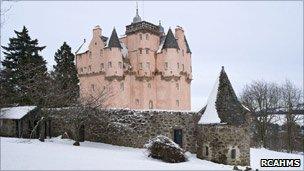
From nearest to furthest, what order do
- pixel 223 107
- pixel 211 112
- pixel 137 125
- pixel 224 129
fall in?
pixel 224 129
pixel 223 107
pixel 211 112
pixel 137 125

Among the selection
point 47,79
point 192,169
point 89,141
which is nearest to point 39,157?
point 192,169

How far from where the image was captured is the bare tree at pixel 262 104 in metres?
48.0

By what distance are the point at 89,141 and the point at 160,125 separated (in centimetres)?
637

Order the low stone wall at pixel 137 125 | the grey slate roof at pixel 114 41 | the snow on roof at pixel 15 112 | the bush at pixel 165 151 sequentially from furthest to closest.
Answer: the grey slate roof at pixel 114 41
the snow on roof at pixel 15 112
the low stone wall at pixel 137 125
the bush at pixel 165 151

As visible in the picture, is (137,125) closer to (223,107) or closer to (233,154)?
(223,107)

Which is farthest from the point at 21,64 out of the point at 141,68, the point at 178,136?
the point at 178,136

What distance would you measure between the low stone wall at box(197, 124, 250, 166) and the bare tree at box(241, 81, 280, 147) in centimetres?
2127

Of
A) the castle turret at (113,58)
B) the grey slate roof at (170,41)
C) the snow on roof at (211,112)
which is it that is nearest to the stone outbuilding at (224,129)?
the snow on roof at (211,112)

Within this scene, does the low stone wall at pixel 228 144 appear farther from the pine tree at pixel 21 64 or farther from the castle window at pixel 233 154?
the pine tree at pixel 21 64

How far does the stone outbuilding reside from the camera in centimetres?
2675

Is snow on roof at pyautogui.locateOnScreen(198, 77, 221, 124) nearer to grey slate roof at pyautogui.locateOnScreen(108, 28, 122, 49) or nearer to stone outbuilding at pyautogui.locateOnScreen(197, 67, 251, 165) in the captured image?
stone outbuilding at pyautogui.locateOnScreen(197, 67, 251, 165)

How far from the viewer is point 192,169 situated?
1938cm

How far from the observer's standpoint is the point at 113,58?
4741cm

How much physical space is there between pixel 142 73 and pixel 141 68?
669 mm
